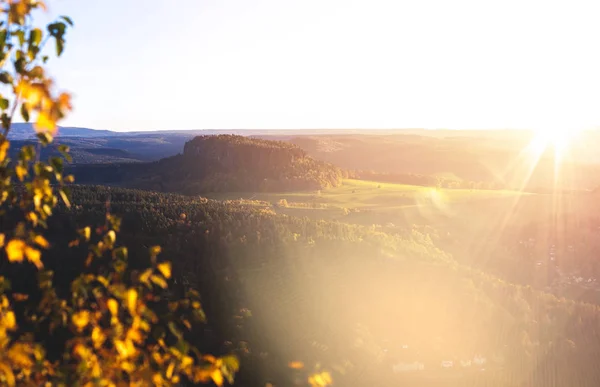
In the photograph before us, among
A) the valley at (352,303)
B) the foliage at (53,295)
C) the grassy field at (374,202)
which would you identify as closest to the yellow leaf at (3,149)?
the foliage at (53,295)

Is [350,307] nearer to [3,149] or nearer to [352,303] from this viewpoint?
[352,303]

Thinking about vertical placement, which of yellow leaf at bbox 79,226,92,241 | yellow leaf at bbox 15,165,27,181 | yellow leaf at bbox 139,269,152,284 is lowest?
yellow leaf at bbox 139,269,152,284

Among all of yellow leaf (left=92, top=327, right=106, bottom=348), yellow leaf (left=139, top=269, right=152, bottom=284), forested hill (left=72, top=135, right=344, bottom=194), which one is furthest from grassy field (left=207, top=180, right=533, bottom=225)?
yellow leaf (left=92, top=327, right=106, bottom=348)

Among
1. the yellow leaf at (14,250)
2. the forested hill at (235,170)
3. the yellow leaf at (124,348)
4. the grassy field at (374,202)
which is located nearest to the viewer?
the yellow leaf at (14,250)

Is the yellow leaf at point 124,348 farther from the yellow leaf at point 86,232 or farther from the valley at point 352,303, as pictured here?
the valley at point 352,303

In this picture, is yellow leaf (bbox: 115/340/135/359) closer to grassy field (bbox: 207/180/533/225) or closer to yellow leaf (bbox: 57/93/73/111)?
yellow leaf (bbox: 57/93/73/111)

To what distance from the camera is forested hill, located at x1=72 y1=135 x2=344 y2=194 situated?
51906 millimetres

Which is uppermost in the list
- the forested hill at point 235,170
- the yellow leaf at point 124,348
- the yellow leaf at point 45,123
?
the yellow leaf at point 45,123

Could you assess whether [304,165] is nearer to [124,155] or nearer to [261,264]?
[261,264]

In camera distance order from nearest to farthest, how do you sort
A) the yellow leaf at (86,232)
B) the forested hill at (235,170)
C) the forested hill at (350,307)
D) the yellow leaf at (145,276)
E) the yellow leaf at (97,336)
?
the yellow leaf at (97,336)
the yellow leaf at (145,276)
the yellow leaf at (86,232)
the forested hill at (350,307)
the forested hill at (235,170)

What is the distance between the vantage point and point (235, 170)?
55.0m

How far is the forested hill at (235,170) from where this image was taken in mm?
51906

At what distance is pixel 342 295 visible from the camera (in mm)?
19500

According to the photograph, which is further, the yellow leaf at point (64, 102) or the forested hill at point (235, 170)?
the forested hill at point (235, 170)
